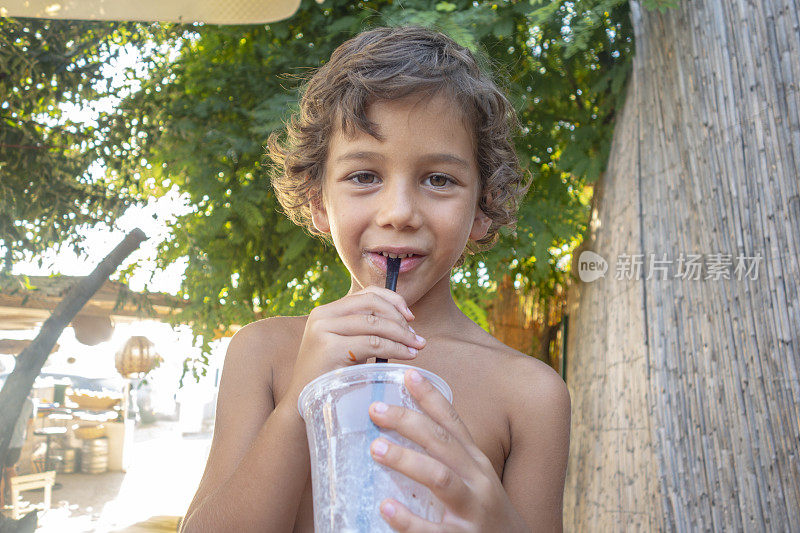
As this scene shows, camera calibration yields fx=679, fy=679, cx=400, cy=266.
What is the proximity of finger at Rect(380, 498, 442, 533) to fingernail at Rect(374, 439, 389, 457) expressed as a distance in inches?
1.9

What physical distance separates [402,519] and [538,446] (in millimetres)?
474

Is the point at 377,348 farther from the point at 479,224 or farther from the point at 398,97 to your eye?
the point at 479,224

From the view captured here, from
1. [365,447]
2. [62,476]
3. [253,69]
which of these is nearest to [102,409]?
[62,476]

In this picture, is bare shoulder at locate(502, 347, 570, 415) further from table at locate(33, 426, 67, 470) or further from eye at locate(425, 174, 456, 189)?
table at locate(33, 426, 67, 470)

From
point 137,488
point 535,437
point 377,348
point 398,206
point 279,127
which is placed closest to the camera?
point 377,348

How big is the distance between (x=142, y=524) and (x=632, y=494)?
3.14m

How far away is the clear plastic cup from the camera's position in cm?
71

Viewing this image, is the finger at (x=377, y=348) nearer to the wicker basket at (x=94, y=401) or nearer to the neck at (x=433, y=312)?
the neck at (x=433, y=312)

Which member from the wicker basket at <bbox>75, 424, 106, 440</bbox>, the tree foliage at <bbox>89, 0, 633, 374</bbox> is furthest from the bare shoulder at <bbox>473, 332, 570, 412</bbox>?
the wicker basket at <bbox>75, 424, 106, 440</bbox>

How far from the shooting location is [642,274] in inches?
96.3

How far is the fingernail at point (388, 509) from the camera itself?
662 millimetres

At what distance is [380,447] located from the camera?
0.67 metres

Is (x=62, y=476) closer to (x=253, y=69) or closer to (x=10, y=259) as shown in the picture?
(x=10, y=259)

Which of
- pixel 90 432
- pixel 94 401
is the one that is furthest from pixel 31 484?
pixel 94 401
